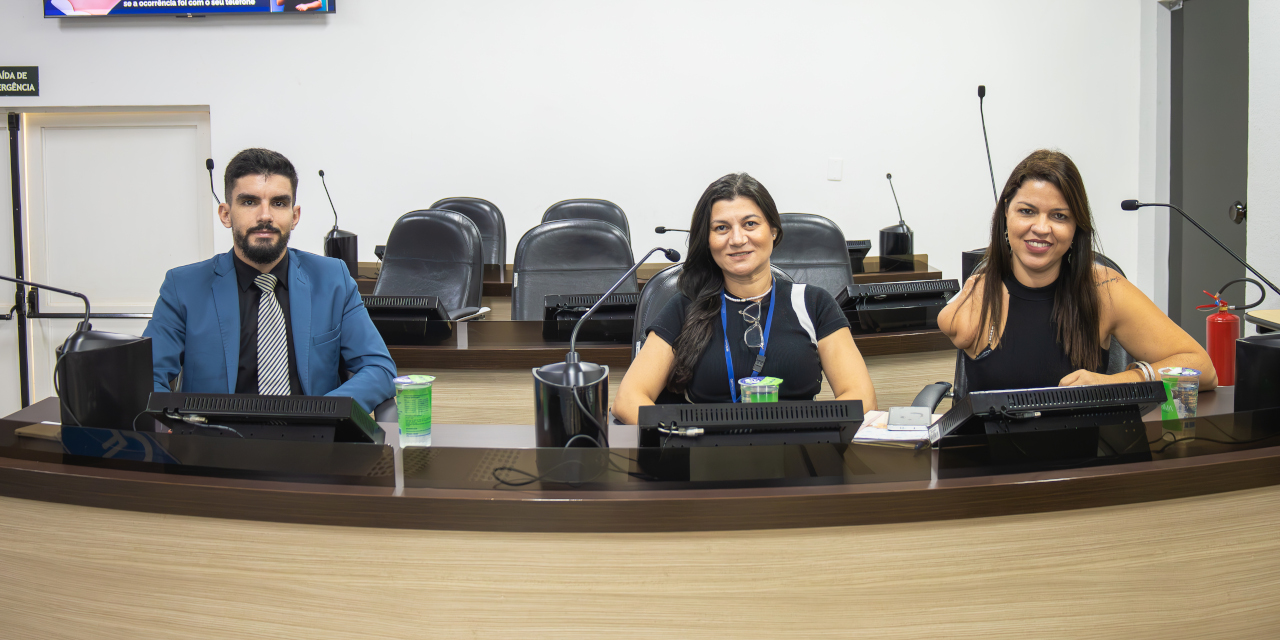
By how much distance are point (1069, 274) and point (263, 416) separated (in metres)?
1.66

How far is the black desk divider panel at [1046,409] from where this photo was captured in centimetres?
130

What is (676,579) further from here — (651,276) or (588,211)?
(588,211)

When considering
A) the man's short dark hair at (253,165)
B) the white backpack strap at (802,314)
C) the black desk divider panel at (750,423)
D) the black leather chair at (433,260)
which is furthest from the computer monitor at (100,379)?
the black leather chair at (433,260)

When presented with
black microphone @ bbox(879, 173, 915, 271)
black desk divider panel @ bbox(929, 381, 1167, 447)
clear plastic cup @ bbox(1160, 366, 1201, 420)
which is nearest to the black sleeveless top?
clear plastic cup @ bbox(1160, 366, 1201, 420)

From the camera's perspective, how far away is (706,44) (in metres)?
5.62

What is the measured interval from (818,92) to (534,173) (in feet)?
6.26

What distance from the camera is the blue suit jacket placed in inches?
77.9

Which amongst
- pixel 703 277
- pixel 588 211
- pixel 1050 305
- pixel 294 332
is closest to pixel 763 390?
pixel 703 277

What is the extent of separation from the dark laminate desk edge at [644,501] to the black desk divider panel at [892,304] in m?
1.48

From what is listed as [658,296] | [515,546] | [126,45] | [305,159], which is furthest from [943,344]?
[126,45]

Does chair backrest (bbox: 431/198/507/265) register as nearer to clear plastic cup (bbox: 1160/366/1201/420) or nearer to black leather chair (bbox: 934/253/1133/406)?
black leather chair (bbox: 934/253/1133/406)

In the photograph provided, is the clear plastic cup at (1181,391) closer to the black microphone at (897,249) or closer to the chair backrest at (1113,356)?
the chair backrest at (1113,356)

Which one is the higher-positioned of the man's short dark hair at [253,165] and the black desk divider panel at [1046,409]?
the man's short dark hair at [253,165]

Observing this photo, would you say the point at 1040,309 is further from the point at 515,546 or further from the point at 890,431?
the point at 515,546
